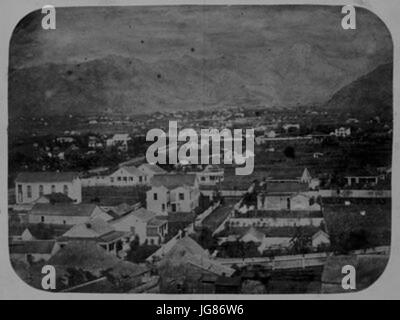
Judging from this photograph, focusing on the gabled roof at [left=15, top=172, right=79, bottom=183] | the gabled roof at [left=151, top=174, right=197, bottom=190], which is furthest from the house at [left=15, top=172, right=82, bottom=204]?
the gabled roof at [left=151, top=174, right=197, bottom=190]

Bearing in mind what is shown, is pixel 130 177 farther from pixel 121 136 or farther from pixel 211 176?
pixel 211 176

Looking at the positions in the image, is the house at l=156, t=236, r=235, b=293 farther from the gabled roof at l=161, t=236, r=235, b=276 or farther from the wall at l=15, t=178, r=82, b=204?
the wall at l=15, t=178, r=82, b=204

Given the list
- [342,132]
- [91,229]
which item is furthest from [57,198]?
[342,132]

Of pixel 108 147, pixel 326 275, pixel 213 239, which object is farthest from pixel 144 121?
pixel 326 275

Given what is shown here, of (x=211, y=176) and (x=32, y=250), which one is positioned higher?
(x=211, y=176)

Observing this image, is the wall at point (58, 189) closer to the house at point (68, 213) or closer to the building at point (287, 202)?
the house at point (68, 213)

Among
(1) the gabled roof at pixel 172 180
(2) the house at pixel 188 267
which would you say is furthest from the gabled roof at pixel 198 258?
(1) the gabled roof at pixel 172 180
